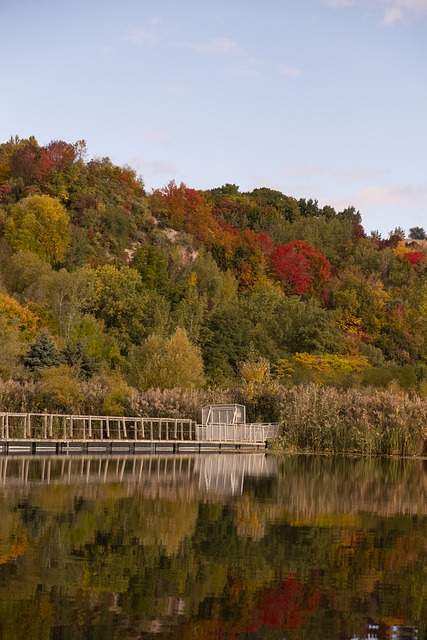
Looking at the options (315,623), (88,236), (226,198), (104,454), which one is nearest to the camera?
A: (315,623)

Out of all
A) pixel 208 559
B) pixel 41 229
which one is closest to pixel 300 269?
pixel 41 229

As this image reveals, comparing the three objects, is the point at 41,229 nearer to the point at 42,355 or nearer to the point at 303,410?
the point at 42,355

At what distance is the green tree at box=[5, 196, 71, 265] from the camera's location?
83.8 meters

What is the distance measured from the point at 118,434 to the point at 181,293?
37.4 metres

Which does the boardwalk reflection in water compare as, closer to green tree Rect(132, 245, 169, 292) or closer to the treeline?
the treeline

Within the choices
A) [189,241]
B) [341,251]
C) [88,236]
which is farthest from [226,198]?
[88,236]

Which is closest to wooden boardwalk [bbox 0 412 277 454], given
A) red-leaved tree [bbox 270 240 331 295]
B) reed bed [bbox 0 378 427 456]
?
reed bed [bbox 0 378 427 456]

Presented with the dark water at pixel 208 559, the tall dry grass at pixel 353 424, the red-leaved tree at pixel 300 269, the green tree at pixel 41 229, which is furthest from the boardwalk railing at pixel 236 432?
the red-leaved tree at pixel 300 269

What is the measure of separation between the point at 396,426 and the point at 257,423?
20.9ft

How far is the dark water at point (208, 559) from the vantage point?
474 inches

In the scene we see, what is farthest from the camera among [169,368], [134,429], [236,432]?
[169,368]

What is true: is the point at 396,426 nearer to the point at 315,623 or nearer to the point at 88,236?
the point at 315,623

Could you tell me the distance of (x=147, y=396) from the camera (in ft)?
152

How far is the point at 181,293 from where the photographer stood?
81062 millimetres
